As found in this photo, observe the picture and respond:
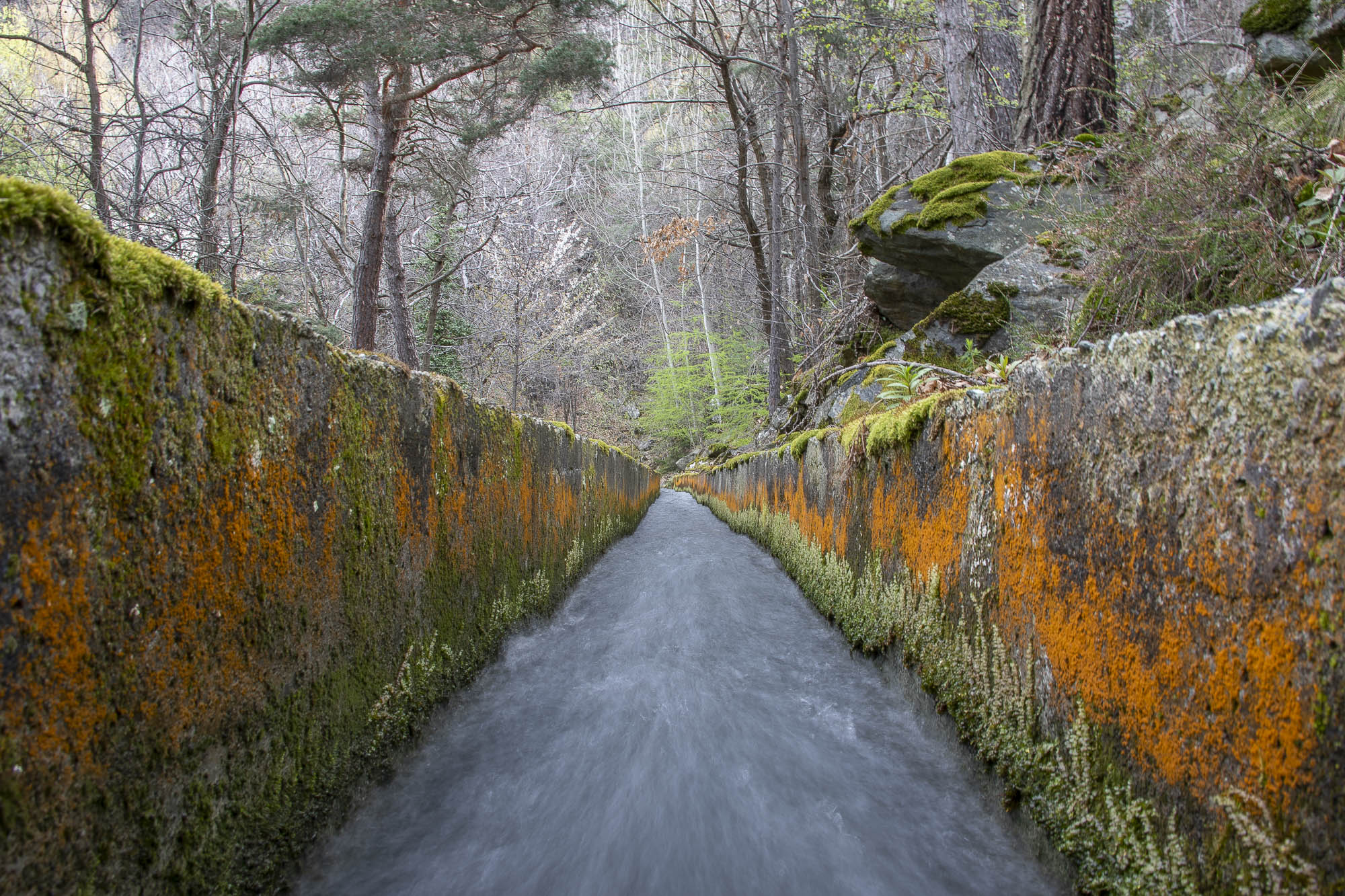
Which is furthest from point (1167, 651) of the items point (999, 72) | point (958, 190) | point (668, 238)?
point (668, 238)

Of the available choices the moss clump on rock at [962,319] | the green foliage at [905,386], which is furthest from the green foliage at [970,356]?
the green foliage at [905,386]

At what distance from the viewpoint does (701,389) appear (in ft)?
98.9

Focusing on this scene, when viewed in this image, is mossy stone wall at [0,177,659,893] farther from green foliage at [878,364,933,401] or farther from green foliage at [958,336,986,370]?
green foliage at [958,336,986,370]

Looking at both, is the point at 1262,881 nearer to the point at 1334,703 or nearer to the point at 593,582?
the point at 1334,703

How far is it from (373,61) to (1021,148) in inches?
275

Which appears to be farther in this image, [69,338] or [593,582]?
[593,582]

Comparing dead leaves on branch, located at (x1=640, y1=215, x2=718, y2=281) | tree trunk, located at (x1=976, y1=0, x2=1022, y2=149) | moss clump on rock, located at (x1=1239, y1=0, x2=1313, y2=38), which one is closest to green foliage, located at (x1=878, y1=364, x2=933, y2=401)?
moss clump on rock, located at (x1=1239, y1=0, x2=1313, y2=38)

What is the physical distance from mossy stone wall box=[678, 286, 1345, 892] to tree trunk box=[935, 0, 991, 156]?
6948 millimetres

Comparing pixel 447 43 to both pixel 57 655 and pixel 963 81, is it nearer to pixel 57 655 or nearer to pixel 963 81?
pixel 963 81

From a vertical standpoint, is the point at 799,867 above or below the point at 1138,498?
below

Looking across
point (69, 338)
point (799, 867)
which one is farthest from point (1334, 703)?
point (69, 338)

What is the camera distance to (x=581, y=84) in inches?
372

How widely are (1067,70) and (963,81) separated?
5.98 ft

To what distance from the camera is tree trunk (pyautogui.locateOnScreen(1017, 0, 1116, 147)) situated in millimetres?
6000
